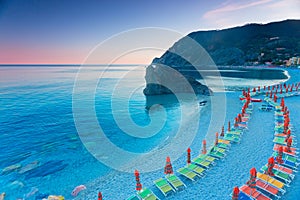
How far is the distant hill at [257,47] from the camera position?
136 meters

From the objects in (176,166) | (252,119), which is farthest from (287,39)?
(176,166)

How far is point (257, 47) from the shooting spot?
161 m

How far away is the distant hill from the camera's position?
13625cm

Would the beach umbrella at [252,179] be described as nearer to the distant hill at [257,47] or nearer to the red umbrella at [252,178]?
the red umbrella at [252,178]

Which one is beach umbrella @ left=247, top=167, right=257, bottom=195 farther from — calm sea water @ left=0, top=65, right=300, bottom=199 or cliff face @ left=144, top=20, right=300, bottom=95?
cliff face @ left=144, top=20, right=300, bottom=95

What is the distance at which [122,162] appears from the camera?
1231 centimetres

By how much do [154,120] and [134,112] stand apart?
5.40 metres

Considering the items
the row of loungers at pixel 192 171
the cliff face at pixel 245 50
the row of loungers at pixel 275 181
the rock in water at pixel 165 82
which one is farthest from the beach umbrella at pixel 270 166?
the cliff face at pixel 245 50

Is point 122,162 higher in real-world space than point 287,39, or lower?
lower

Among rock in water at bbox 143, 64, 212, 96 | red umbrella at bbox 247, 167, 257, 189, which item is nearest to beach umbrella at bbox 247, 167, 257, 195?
red umbrella at bbox 247, 167, 257, 189

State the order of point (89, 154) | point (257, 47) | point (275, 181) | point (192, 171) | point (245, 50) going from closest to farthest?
point (275, 181)
point (192, 171)
point (89, 154)
point (245, 50)
point (257, 47)

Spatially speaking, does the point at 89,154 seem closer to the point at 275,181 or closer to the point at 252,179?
the point at 252,179

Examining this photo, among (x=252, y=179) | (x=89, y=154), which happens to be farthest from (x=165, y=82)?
(x=252, y=179)

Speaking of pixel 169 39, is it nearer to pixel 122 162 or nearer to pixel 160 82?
pixel 122 162
